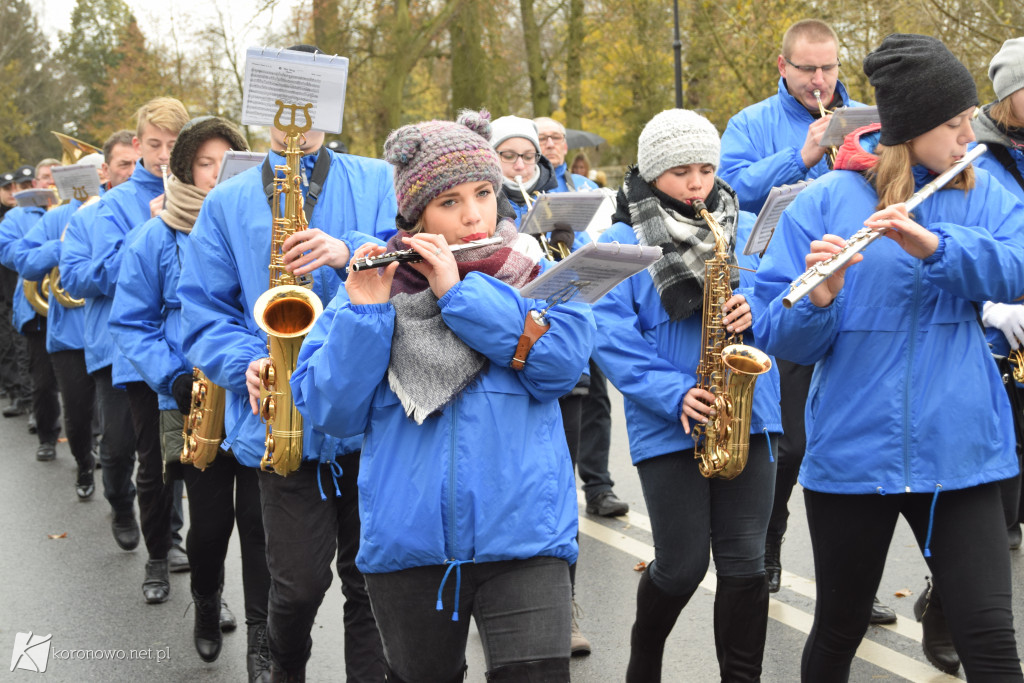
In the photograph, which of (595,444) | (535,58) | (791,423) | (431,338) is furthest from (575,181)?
(535,58)

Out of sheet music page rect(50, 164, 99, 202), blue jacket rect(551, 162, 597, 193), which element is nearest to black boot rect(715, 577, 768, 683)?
blue jacket rect(551, 162, 597, 193)

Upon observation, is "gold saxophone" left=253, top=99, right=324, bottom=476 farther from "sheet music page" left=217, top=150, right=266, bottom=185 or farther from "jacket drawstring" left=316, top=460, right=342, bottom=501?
"sheet music page" left=217, top=150, right=266, bottom=185

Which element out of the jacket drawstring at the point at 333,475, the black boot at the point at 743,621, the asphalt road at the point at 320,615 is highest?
the jacket drawstring at the point at 333,475

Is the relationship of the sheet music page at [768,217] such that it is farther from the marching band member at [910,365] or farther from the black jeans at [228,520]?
the black jeans at [228,520]

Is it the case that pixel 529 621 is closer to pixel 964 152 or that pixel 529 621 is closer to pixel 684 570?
pixel 684 570

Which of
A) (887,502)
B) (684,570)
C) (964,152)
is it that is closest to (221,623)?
(684,570)

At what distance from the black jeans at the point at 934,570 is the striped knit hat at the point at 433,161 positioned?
137 cm

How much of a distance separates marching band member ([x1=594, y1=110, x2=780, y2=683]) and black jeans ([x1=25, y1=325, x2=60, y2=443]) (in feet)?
22.1

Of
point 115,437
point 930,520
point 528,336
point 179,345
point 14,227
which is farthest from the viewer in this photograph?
point 14,227

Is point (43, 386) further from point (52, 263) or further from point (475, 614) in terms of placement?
point (475, 614)

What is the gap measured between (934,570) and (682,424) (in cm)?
94

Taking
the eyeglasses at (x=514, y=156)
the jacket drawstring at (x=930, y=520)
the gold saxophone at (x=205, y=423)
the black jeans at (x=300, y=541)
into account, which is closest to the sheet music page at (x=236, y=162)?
the gold saxophone at (x=205, y=423)

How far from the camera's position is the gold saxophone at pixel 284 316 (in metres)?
3.58

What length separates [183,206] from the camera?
474 cm
